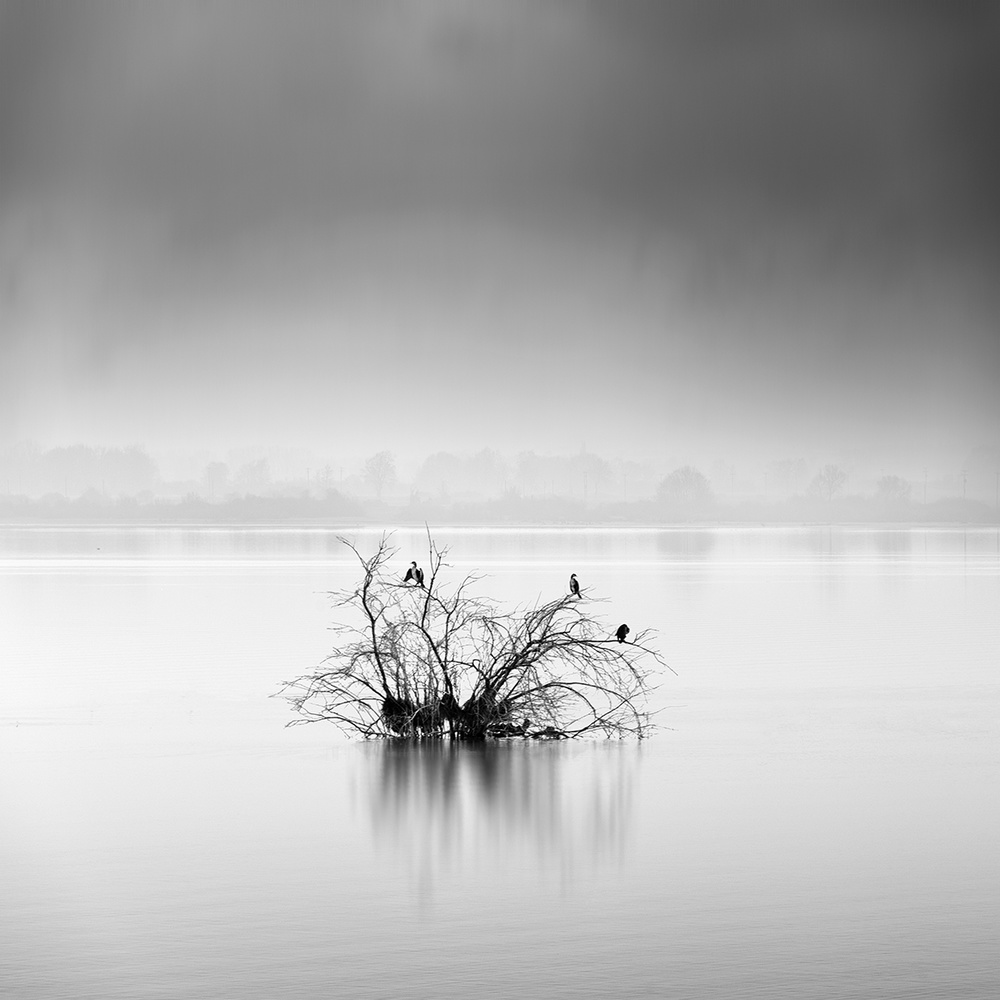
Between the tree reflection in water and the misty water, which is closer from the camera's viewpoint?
the misty water

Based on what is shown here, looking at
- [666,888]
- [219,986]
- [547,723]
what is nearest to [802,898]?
[666,888]

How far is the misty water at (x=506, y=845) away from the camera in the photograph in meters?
11.1

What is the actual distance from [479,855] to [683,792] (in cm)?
412

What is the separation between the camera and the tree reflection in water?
15.2 metres

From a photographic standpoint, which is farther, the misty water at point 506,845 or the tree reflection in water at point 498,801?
the tree reflection in water at point 498,801

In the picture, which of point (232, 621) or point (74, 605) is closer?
point (232, 621)

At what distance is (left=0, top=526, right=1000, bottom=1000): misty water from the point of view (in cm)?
1113

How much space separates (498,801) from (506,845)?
2096mm

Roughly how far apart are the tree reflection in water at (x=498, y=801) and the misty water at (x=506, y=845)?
6 centimetres

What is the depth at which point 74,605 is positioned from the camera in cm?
5650

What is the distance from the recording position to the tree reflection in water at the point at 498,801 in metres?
15.2

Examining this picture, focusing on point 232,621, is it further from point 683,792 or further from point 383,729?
point 683,792

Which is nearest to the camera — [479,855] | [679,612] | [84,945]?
[84,945]

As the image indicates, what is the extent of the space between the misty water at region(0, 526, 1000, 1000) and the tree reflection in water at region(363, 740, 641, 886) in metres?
0.06
